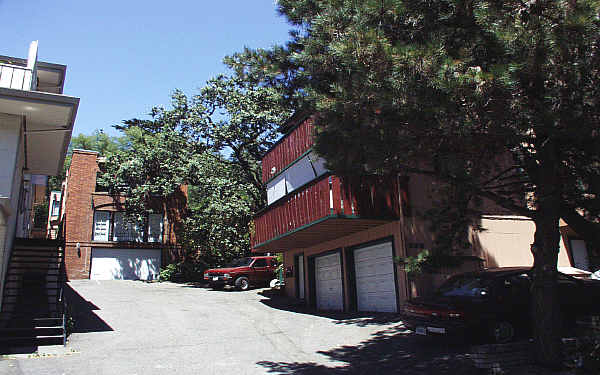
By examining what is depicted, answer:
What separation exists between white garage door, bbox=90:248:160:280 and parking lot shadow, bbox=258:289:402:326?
11600mm

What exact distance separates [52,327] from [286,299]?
34.1 ft

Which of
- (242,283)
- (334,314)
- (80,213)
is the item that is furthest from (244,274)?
(80,213)

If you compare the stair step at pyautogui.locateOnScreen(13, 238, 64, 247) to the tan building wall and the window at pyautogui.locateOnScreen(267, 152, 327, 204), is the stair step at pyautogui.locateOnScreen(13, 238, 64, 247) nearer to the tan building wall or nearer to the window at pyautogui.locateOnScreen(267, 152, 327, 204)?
the window at pyautogui.locateOnScreen(267, 152, 327, 204)

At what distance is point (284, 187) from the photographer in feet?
57.7

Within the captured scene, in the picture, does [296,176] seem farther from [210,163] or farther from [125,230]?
[125,230]

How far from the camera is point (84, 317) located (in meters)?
13.3

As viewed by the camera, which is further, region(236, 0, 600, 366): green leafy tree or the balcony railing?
the balcony railing

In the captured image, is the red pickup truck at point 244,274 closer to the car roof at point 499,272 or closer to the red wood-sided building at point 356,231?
the red wood-sided building at point 356,231

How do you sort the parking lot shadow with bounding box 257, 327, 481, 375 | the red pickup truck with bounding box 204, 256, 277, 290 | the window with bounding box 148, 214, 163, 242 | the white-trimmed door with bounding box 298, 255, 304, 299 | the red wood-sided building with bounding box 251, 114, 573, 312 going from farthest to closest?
1. the window with bounding box 148, 214, 163, 242
2. the red pickup truck with bounding box 204, 256, 277, 290
3. the white-trimmed door with bounding box 298, 255, 304, 299
4. the red wood-sided building with bounding box 251, 114, 573, 312
5. the parking lot shadow with bounding box 257, 327, 481, 375

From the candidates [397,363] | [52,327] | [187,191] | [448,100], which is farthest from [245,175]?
[448,100]

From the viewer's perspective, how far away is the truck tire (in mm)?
21703

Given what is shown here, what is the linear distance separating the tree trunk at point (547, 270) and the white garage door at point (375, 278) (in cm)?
604

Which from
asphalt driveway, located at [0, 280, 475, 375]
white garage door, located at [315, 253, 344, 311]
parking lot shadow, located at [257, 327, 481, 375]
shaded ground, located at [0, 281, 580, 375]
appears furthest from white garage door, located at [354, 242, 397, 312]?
parking lot shadow, located at [257, 327, 481, 375]

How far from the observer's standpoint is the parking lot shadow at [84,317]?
466 inches
